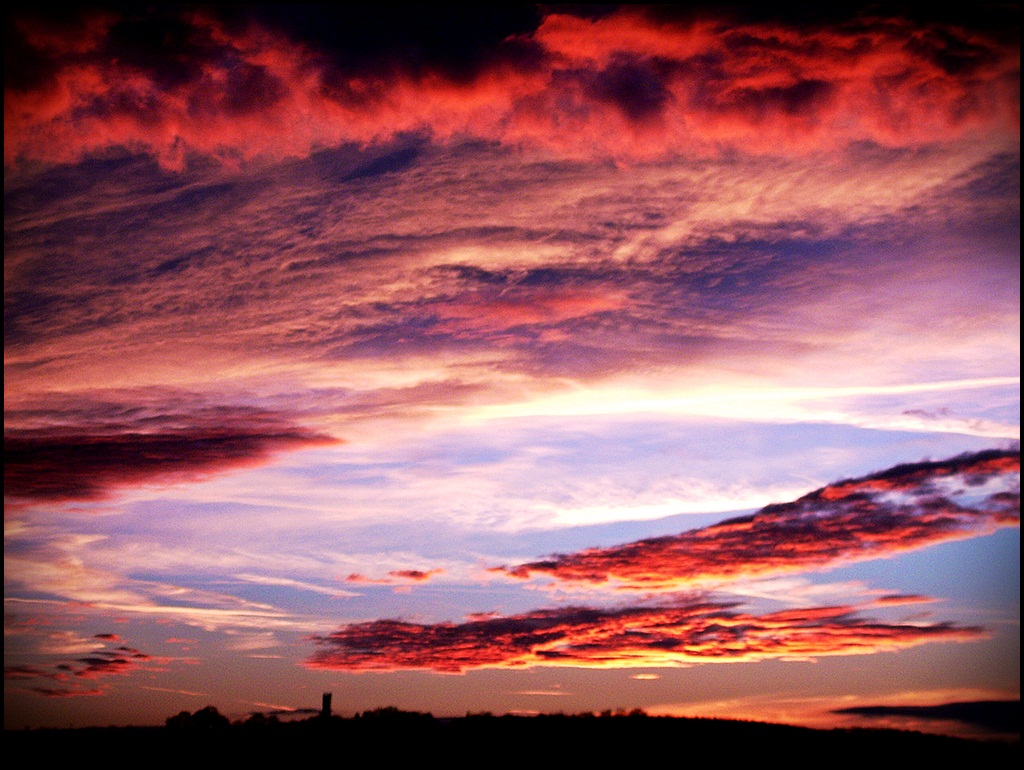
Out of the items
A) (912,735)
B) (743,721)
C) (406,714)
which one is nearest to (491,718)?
(406,714)

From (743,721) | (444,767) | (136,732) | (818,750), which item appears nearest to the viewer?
(444,767)

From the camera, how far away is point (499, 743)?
2577 cm

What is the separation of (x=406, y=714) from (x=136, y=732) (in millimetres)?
8792

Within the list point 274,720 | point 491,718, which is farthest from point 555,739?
point 274,720

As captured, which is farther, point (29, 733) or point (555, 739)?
point (29, 733)

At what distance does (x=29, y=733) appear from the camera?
29609 mm

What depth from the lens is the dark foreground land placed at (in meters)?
24.4

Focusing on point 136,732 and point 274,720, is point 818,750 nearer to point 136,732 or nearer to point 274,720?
point 274,720

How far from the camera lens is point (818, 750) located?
1014 inches

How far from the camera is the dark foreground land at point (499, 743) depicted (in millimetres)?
24391

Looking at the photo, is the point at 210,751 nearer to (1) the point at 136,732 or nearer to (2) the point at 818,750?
(1) the point at 136,732

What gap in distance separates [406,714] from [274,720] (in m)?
4.49

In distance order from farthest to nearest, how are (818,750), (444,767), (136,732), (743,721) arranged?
(743,721)
(136,732)
(818,750)
(444,767)

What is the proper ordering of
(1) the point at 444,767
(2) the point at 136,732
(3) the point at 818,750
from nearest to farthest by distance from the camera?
(1) the point at 444,767 → (3) the point at 818,750 → (2) the point at 136,732
